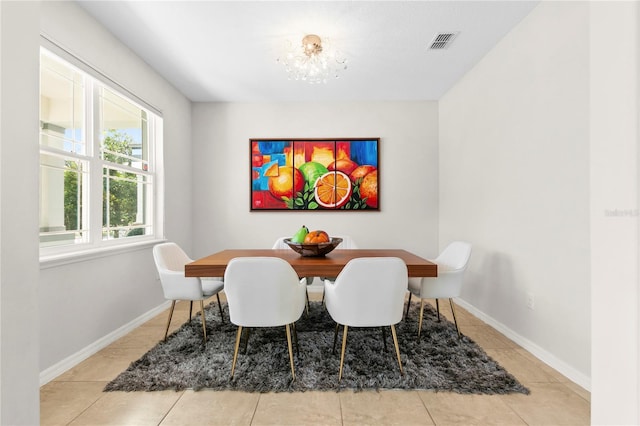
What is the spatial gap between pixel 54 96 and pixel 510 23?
3.58 metres

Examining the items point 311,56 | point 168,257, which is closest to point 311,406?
point 168,257

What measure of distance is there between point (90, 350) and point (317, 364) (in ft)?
5.76

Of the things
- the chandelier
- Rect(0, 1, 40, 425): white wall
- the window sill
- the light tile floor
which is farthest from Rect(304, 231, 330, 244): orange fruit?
the window sill

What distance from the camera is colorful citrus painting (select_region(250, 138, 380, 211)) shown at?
4.00 meters

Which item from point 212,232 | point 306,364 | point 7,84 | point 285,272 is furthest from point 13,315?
point 212,232

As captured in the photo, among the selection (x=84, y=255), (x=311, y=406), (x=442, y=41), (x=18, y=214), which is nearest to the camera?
(x=18, y=214)

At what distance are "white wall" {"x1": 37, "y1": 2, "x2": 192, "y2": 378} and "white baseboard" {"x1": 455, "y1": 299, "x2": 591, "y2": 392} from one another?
11.2 feet

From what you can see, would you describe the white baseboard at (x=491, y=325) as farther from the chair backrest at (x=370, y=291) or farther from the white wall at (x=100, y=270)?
the chair backrest at (x=370, y=291)

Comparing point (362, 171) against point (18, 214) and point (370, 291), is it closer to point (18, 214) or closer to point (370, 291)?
point (370, 291)

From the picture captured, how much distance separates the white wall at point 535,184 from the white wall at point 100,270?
3.43m

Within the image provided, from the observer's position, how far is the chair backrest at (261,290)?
169 centimetres

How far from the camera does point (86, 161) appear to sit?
7.68 feet

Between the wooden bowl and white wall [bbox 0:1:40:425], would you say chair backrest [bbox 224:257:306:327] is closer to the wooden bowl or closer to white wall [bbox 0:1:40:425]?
the wooden bowl

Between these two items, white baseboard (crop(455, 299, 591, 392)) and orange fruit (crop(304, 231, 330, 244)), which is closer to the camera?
white baseboard (crop(455, 299, 591, 392))
